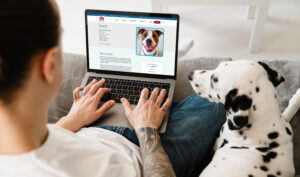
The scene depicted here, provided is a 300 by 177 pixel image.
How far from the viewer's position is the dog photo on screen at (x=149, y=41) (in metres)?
1.54

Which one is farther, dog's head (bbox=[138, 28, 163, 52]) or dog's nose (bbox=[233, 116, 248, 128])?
dog's head (bbox=[138, 28, 163, 52])

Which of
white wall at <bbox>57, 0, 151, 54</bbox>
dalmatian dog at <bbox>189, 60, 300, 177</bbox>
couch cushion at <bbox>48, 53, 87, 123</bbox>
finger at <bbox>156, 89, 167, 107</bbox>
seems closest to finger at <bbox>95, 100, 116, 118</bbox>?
finger at <bbox>156, 89, 167, 107</bbox>

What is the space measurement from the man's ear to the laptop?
2.67 feet

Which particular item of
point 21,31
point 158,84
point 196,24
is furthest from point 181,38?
point 21,31

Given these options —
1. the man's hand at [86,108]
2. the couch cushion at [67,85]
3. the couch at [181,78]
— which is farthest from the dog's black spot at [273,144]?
the couch cushion at [67,85]

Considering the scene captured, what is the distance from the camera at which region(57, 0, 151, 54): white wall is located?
2.94 metres

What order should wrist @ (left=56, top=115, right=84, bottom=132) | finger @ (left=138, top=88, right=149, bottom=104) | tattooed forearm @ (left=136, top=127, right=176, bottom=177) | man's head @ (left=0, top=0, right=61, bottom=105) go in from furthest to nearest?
finger @ (left=138, top=88, right=149, bottom=104) → wrist @ (left=56, top=115, right=84, bottom=132) → tattooed forearm @ (left=136, top=127, right=176, bottom=177) → man's head @ (left=0, top=0, right=61, bottom=105)

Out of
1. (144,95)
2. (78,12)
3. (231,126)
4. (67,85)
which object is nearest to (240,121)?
(231,126)

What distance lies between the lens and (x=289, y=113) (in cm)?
144

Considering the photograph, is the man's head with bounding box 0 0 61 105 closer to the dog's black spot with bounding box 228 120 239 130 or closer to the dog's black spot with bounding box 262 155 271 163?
the dog's black spot with bounding box 228 120 239 130

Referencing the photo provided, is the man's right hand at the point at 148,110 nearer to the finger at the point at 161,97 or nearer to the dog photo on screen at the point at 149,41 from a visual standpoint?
the finger at the point at 161,97

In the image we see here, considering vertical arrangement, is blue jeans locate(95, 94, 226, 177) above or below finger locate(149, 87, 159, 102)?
below

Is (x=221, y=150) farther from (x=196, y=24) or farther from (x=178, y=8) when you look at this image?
(x=178, y=8)

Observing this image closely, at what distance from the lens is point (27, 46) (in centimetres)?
62
